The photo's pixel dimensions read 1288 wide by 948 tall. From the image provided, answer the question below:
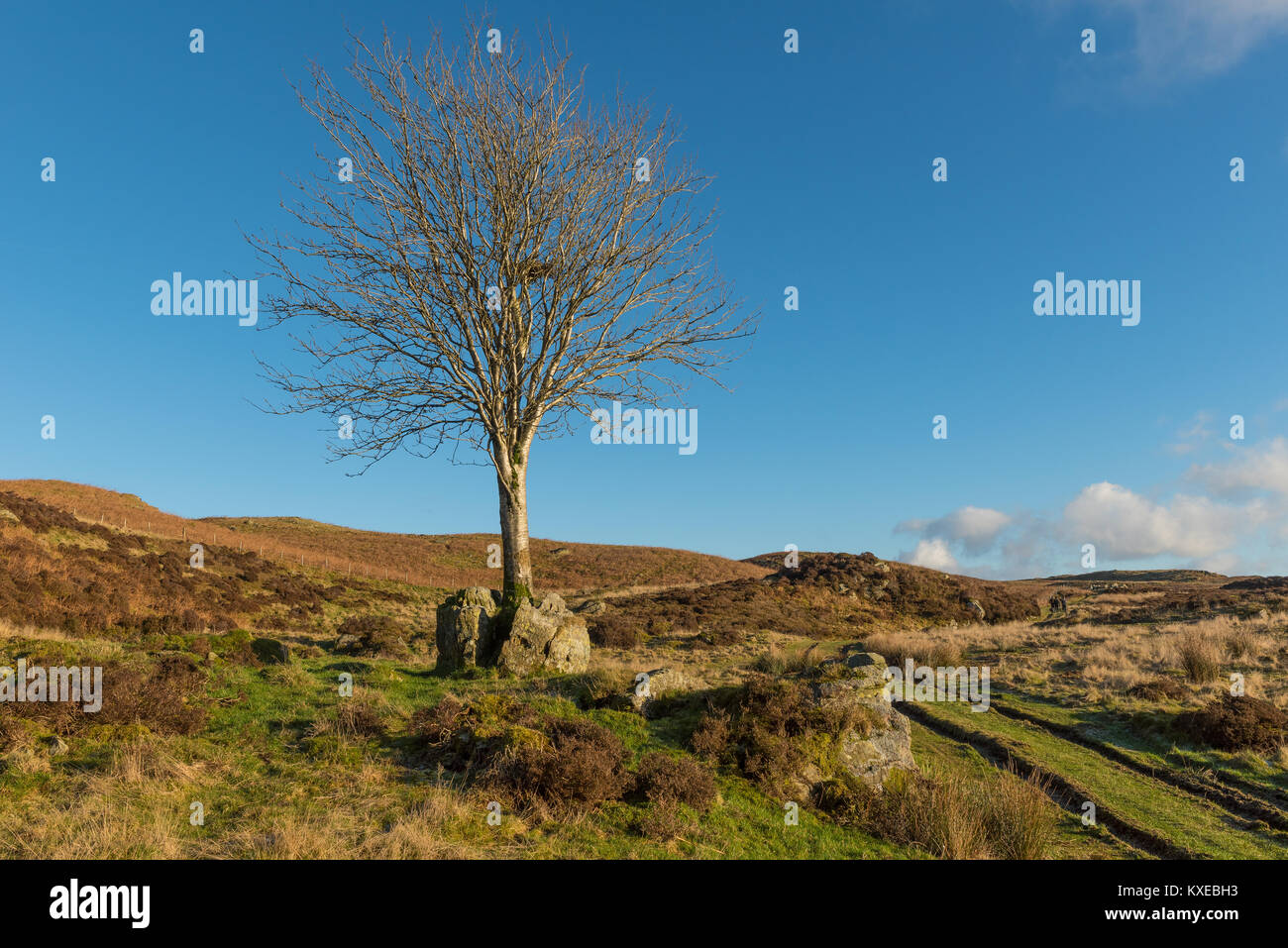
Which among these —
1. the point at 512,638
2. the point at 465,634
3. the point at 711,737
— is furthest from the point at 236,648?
the point at 711,737

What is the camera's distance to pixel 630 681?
428 inches

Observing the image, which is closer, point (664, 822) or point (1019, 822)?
point (664, 822)

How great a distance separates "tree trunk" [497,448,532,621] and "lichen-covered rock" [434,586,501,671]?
0.53 meters

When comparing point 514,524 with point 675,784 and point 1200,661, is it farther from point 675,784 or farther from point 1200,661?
point 1200,661

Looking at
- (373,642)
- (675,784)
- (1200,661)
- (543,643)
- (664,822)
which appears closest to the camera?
(664,822)

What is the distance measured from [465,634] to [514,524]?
8.56ft

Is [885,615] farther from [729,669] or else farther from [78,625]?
[78,625]

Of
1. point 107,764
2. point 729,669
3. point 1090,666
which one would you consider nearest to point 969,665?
point 1090,666

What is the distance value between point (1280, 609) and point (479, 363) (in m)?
36.7

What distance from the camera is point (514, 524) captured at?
15344 mm

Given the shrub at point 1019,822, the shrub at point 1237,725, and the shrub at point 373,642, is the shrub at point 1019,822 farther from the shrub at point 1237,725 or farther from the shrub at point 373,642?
the shrub at point 373,642

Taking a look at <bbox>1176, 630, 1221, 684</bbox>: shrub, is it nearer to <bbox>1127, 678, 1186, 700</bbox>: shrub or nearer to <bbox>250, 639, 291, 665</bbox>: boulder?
<bbox>1127, 678, 1186, 700</bbox>: shrub
